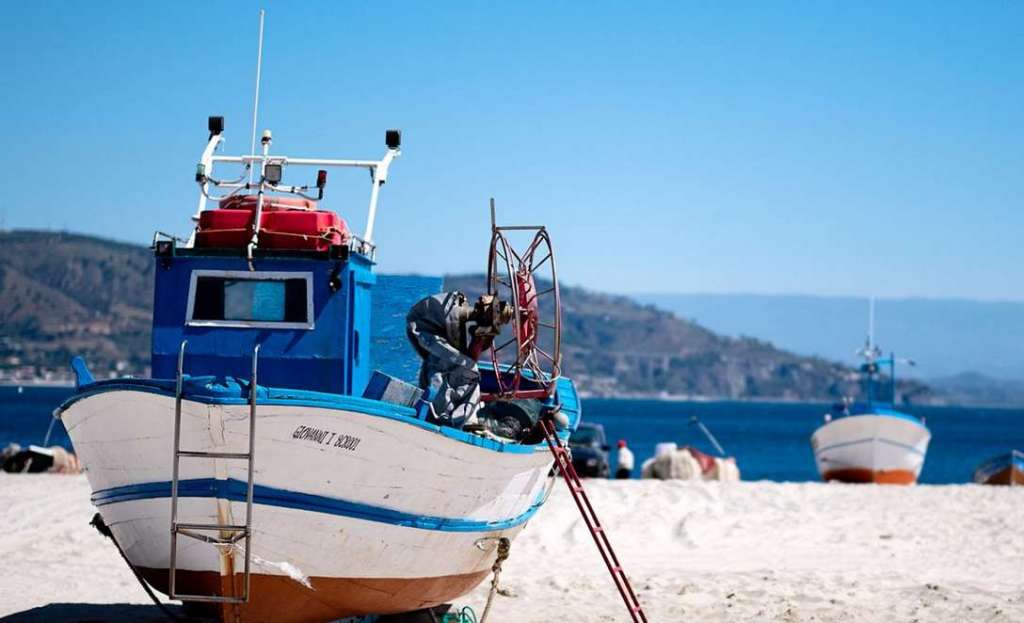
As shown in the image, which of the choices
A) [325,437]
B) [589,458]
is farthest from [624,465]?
[325,437]

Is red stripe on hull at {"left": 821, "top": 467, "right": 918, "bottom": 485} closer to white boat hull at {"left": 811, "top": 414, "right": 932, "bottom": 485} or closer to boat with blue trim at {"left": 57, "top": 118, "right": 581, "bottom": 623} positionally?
white boat hull at {"left": 811, "top": 414, "right": 932, "bottom": 485}

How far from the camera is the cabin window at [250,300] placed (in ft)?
33.0

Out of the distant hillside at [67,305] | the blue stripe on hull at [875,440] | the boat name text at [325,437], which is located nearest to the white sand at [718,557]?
the boat name text at [325,437]

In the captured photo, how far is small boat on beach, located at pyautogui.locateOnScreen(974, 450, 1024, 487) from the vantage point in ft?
104

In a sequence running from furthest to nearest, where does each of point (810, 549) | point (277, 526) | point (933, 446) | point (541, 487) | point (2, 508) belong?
point (933, 446)
point (2, 508)
point (810, 549)
point (541, 487)
point (277, 526)

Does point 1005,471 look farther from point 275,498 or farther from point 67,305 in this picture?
point 67,305

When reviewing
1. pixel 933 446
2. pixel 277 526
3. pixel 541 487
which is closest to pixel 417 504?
pixel 277 526

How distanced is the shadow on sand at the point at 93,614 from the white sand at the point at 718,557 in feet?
0.13

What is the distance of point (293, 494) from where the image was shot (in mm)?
8406

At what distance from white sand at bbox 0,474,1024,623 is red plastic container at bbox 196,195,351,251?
320 centimetres

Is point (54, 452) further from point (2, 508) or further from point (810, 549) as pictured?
point (810, 549)

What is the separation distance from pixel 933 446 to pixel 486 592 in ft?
313

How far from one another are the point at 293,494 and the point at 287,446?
A: 0.34m

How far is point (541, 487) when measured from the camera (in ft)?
36.9
